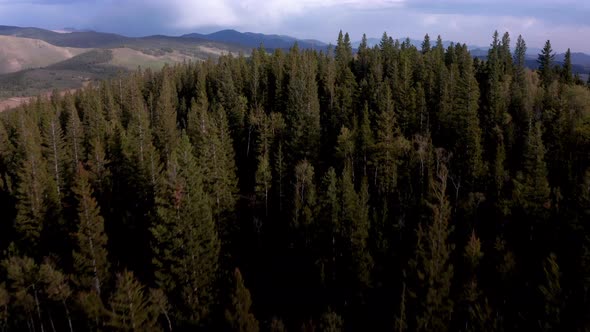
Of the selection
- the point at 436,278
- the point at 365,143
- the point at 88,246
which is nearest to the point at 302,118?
the point at 365,143

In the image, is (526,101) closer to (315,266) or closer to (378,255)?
(378,255)

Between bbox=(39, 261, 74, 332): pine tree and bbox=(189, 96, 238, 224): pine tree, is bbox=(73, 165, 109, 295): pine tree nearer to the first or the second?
bbox=(39, 261, 74, 332): pine tree

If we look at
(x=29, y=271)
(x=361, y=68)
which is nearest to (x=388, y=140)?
(x=29, y=271)

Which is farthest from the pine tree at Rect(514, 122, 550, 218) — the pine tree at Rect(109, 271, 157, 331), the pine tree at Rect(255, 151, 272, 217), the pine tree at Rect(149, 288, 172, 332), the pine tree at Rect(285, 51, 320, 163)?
the pine tree at Rect(109, 271, 157, 331)

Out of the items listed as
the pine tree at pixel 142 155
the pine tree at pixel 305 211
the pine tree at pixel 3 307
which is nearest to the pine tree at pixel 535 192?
the pine tree at pixel 305 211

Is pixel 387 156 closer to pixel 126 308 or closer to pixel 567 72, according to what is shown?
pixel 126 308

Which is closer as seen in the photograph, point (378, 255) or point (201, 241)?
point (201, 241)
